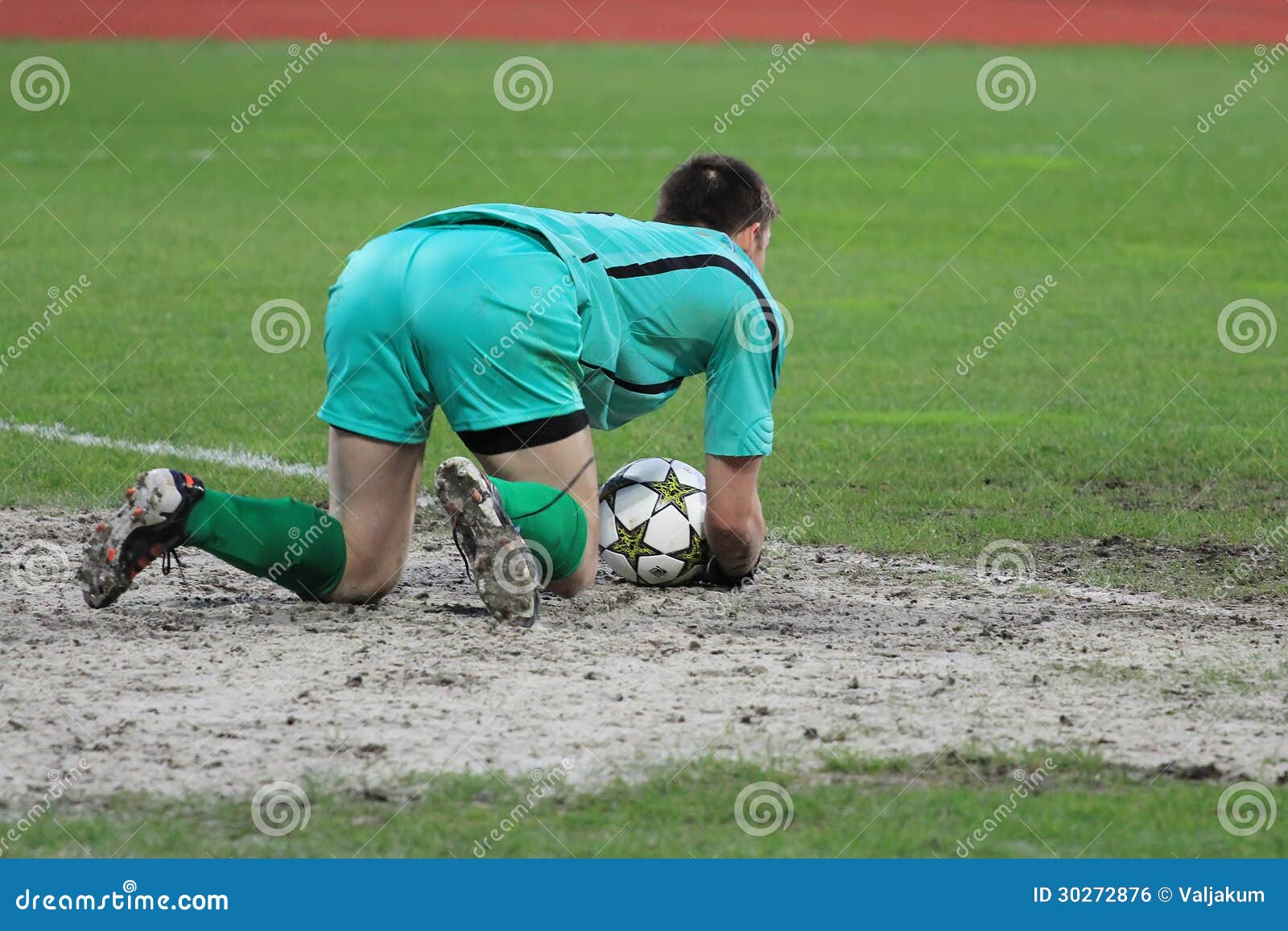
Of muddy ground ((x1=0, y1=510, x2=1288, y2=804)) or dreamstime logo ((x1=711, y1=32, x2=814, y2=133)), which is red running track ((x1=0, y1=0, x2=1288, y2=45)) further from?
muddy ground ((x1=0, y1=510, x2=1288, y2=804))

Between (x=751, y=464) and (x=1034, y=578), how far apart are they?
4.50 ft

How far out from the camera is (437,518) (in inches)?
297

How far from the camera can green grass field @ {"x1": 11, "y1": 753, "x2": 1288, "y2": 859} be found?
12.5 feet

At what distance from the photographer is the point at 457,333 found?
535 cm

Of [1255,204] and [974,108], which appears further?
[974,108]

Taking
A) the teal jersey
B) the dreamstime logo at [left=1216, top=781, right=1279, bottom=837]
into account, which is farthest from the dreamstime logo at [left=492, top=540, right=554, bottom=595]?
the dreamstime logo at [left=1216, top=781, right=1279, bottom=837]

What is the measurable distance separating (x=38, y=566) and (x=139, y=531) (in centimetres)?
141

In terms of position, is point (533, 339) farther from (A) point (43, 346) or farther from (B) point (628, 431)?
(A) point (43, 346)

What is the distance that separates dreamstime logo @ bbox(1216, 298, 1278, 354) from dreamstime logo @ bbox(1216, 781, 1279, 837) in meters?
8.39

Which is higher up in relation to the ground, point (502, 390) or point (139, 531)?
point (502, 390)

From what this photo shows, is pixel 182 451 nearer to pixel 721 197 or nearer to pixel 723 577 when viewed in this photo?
pixel 723 577

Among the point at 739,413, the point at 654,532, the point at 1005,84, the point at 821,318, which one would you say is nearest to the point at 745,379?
the point at 739,413

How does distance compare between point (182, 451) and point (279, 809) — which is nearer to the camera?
point (279, 809)

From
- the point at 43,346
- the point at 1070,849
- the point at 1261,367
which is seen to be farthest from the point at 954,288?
the point at 1070,849
